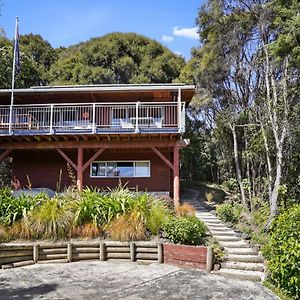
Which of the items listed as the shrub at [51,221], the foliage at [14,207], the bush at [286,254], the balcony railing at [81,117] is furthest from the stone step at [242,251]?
the balcony railing at [81,117]

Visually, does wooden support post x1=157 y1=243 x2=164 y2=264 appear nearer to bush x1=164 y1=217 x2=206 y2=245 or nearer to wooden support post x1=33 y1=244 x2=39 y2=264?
bush x1=164 y1=217 x2=206 y2=245

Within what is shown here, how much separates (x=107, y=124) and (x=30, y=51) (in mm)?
24980

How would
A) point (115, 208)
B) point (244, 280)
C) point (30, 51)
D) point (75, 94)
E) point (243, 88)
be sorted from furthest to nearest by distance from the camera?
1. point (30, 51)
2. point (243, 88)
3. point (75, 94)
4. point (115, 208)
5. point (244, 280)

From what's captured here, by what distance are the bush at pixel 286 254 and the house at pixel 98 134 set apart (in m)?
6.90

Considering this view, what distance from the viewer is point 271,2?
14.5m

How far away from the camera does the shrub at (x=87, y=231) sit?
9961mm

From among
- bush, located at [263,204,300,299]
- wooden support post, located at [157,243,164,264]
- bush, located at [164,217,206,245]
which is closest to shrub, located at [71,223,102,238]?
wooden support post, located at [157,243,164,264]

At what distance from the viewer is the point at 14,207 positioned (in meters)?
10.2

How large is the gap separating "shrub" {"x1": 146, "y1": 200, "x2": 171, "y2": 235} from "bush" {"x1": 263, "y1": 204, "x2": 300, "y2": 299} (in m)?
3.19

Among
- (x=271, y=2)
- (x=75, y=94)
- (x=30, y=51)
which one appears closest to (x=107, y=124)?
(x=75, y=94)

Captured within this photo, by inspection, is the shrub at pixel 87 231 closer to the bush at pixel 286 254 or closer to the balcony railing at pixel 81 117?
the bush at pixel 286 254

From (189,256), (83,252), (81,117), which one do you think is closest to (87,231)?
(83,252)

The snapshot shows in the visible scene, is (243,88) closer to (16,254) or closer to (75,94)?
(75,94)

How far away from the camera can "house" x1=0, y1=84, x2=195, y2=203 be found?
15.2m
